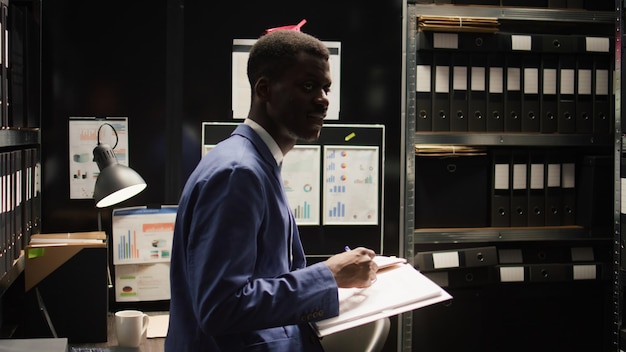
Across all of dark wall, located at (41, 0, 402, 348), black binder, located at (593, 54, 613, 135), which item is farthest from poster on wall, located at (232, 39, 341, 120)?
black binder, located at (593, 54, 613, 135)

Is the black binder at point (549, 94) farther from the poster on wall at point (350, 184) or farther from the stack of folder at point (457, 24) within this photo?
the poster on wall at point (350, 184)

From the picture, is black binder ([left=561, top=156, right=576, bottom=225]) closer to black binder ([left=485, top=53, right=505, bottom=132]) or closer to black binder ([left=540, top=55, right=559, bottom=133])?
black binder ([left=540, top=55, right=559, bottom=133])

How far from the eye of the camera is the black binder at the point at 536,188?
8.92 ft

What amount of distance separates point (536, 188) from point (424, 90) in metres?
0.63

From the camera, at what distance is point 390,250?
111 inches

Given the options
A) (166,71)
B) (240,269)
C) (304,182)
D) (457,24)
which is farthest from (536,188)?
(240,269)

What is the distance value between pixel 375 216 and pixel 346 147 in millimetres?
314

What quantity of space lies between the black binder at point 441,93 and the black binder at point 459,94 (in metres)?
0.02

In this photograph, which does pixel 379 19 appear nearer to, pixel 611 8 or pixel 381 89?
pixel 381 89

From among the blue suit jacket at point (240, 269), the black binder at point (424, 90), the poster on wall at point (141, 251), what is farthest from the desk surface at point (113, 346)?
the black binder at point (424, 90)

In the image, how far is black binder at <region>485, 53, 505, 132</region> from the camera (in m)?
2.66

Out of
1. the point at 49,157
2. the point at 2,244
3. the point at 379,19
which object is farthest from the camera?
the point at 379,19

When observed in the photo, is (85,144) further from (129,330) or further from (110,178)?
(129,330)

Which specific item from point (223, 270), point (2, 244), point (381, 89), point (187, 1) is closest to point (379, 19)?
point (381, 89)
